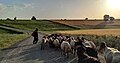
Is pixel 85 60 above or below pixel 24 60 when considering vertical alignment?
above

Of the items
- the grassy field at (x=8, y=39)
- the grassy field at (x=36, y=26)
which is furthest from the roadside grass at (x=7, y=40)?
the grassy field at (x=36, y=26)

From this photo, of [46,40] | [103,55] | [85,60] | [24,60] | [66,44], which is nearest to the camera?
[85,60]

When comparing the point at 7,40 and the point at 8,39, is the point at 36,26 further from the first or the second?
the point at 7,40

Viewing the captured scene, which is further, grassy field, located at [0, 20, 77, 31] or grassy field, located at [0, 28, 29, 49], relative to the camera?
grassy field, located at [0, 20, 77, 31]

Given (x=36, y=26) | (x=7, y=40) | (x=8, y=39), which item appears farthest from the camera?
(x=36, y=26)

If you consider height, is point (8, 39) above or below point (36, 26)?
above

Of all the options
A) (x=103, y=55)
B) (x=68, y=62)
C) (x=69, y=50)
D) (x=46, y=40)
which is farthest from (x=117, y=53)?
(x=46, y=40)

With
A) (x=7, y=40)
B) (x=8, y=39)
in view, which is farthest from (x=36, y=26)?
(x=7, y=40)

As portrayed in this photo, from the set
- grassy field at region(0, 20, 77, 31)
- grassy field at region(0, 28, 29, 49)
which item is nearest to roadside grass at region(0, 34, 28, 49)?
grassy field at region(0, 28, 29, 49)

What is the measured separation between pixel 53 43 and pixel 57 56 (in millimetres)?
5836

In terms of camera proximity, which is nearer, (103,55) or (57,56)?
(103,55)

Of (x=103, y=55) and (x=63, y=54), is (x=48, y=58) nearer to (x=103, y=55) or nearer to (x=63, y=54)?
(x=63, y=54)

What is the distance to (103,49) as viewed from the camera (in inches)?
688

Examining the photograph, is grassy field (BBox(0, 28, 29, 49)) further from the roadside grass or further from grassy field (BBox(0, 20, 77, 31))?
grassy field (BBox(0, 20, 77, 31))
